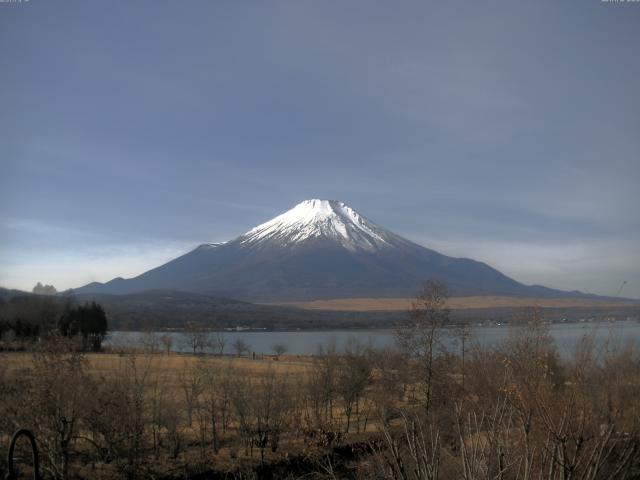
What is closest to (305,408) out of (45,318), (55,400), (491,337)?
(491,337)

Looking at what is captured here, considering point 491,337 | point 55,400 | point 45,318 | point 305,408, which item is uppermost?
point 45,318

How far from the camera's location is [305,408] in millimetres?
22938

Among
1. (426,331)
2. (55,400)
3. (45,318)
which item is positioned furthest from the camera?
(45,318)

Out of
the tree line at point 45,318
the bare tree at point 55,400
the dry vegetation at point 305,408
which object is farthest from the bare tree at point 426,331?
the tree line at point 45,318

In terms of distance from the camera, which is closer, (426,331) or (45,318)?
(426,331)

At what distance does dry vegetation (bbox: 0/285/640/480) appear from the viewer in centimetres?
998

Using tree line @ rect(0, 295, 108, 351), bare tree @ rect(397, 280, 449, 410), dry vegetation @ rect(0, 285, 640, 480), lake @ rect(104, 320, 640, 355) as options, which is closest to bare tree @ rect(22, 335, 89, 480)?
dry vegetation @ rect(0, 285, 640, 480)

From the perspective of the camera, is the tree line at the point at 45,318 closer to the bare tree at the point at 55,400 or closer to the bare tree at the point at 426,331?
the bare tree at the point at 426,331

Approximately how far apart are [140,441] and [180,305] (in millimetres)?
140667

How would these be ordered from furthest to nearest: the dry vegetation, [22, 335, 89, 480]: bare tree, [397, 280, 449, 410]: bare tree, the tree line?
the tree line < [397, 280, 449, 410]: bare tree < [22, 335, 89, 480]: bare tree < the dry vegetation

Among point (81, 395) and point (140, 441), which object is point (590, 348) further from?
point (140, 441)

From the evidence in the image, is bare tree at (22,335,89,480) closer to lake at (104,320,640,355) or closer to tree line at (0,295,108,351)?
lake at (104,320,640,355)

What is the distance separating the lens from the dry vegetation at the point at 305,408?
9.98 m

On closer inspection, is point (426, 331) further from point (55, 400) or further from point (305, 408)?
point (55, 400)
